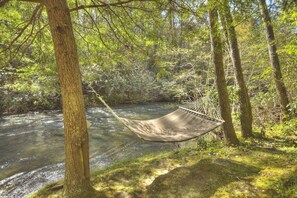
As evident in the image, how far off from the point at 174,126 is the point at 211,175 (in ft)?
3.91

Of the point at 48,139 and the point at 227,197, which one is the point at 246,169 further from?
the point at 48,139

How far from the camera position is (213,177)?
264 cm

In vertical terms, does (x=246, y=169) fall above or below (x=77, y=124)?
below

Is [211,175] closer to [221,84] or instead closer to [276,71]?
[221,84]

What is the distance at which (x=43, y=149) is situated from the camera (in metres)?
5.12

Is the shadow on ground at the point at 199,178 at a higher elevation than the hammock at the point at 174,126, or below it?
below

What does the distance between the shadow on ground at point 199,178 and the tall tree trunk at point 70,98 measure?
28.3 inches

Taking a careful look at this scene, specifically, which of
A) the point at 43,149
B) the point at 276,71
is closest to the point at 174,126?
the point at 276,71

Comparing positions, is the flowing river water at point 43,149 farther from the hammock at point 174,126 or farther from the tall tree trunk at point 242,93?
the tall tree trunk at point 242,93

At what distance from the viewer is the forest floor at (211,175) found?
2.34 m

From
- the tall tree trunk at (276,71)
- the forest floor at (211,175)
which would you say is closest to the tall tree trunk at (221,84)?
the forest floor at (211,175)

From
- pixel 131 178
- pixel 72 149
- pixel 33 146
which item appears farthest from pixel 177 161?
pixel 33 146

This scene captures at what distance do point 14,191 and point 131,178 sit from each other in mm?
1587

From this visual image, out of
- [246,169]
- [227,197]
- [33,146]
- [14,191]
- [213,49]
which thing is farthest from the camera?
[33,146]
